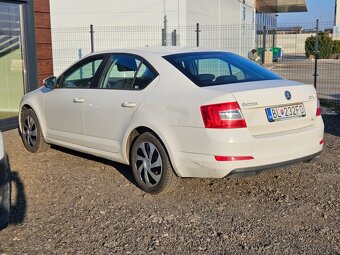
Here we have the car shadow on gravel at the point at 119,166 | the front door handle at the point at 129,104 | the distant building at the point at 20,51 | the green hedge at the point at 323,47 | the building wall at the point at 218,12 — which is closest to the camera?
the front door handle at the point at 129,104

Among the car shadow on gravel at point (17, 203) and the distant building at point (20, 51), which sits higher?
the distant building at point (20, 51)

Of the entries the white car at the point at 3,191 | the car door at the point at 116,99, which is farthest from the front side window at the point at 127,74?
the white car at the point at 3,191

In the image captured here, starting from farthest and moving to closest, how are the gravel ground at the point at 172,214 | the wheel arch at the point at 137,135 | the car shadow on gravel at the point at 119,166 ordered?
the car shadow on gravel at the point at 119,166 < the wheel arch at the point at 137,135 < the gravel ground at the point at 172,214

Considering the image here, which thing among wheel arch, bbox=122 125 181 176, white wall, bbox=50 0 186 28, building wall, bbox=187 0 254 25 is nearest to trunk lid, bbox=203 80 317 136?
wheel arch, bbox=122 125 181 176

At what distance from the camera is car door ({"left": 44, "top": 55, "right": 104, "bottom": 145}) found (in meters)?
6.09

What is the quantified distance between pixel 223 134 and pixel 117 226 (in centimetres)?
130

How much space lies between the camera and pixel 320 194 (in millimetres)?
5129

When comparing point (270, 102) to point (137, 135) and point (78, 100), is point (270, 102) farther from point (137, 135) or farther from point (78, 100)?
point (78, 100)

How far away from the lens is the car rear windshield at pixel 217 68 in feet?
16.6

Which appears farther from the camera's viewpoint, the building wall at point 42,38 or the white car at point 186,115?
the building wall at point 42,38

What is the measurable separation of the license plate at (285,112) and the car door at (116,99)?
4.35ft

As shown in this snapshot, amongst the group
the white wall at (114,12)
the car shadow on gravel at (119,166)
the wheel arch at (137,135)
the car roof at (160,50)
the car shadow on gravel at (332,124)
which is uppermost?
the white wall at (114,12)

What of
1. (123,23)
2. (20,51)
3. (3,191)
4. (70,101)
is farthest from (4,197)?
(123,23)

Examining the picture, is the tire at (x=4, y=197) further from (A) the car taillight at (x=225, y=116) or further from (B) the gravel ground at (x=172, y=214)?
(A) the car taillight at (x=225, y=116)
